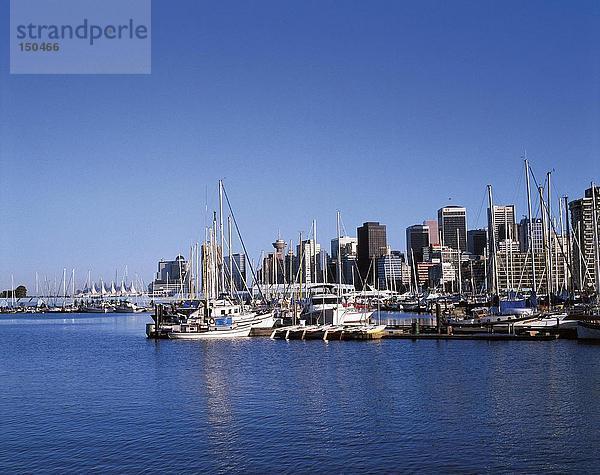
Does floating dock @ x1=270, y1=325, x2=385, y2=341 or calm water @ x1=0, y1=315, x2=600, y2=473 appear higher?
floating dock @ x1=270, y1=325, x2=385, y2=341

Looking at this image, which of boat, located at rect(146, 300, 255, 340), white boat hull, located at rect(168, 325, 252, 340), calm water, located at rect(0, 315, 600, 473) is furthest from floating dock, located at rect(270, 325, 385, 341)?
calm water, located at rect(0, 315, 600, 473)

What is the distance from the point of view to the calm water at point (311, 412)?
97.2 feet

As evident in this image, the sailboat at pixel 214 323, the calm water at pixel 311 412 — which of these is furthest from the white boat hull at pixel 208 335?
the calm water at pixel 311 412

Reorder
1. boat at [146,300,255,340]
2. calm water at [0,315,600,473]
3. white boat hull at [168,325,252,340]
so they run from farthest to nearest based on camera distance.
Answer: boat at [146,300,255,340] < white boat hull at [168,325,252,340] < calm water at [0,315,600,473]

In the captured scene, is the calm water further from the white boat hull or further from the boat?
the boat

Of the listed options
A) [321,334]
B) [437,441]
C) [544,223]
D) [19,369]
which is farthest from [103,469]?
[544,223]

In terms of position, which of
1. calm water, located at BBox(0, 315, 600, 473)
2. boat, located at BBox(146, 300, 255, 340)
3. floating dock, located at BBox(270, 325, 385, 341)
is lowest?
calm water, located at BBox(0, 315, 600, 473)

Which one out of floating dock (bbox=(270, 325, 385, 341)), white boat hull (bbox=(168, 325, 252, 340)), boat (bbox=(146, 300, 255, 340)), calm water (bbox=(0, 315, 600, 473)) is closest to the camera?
calm water (bbox=(0, 315, 600, 473))

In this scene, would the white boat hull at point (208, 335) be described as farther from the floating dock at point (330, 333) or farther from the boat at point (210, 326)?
the floating dock at point (330, 333)

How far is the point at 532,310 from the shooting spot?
284ft

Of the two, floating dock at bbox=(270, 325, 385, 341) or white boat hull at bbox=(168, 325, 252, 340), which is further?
white boat hull at bbox=(168, 325, 252, 340)

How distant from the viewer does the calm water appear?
97.2ft

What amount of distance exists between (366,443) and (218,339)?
2046 inches

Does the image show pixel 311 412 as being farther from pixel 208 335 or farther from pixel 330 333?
pixel 208 335
